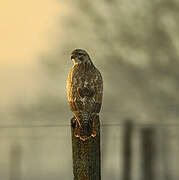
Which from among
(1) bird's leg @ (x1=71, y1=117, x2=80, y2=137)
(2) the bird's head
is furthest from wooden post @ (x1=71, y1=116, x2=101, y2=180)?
(2) the bird's head

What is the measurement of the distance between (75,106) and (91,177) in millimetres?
513

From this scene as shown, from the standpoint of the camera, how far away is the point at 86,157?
11.9ft

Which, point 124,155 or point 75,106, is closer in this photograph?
point 75,106

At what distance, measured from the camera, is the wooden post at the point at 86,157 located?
3.58m

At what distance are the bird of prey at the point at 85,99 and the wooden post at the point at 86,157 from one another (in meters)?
0.04

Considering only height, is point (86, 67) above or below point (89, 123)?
above

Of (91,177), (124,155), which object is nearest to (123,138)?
(124,155)

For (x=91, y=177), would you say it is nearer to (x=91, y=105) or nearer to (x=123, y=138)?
(x=91, y=105)

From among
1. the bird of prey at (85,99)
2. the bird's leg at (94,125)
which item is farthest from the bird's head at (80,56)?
the bird's leg at (94,125)

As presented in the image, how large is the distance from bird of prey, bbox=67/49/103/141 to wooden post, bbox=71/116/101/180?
4 cm

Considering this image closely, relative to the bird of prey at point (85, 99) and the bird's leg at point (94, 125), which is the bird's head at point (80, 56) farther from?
the bird's leg at point (94, 125)

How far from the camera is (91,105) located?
3.52m

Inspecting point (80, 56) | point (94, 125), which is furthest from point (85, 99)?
point (80, 56)

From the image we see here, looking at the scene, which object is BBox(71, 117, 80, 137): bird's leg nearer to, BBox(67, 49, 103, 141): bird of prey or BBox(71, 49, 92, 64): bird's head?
BBox(67, 49, 103, 141): bird of prey
